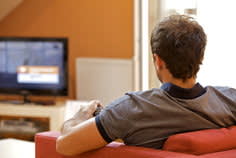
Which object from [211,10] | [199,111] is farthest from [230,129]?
[211,10]

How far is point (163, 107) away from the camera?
5.61 feet

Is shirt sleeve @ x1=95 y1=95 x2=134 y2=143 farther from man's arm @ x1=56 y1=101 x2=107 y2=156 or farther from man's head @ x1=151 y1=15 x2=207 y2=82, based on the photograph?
man's head @ x1=151 y1=15 x2=207 y2=82

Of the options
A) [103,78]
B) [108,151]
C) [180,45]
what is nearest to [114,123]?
[108,151]

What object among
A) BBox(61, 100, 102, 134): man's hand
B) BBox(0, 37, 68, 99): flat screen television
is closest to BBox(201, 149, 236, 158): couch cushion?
Answer: BBox(61, 100, 102, 134): man's hand

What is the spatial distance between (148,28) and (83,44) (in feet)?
4.00

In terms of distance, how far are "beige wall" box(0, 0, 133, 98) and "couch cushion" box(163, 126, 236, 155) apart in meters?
2.91

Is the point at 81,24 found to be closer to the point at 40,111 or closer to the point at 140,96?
the point at 40,111

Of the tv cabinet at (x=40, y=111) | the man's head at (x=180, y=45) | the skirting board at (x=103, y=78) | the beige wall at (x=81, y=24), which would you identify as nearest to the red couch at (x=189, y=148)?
the man's head at (x=180, y=45)

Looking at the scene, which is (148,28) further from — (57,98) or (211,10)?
(57,98)

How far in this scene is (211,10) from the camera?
3.43 metres

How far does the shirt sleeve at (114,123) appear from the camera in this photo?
1701 millimetres

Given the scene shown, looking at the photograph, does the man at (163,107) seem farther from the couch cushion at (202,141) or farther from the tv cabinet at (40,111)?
the tv cabinet at (40,111)

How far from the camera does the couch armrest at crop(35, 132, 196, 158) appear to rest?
1641mm

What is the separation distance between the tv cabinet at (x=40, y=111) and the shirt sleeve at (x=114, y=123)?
2847mm
